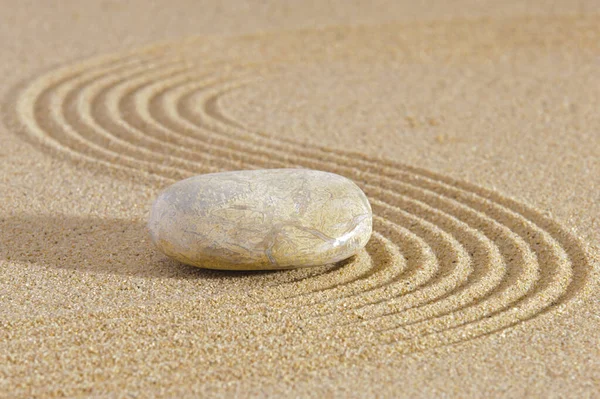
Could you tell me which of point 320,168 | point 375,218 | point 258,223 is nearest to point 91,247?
point 258,223

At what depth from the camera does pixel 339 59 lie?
7.95 m

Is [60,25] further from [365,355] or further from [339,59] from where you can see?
[365,355]

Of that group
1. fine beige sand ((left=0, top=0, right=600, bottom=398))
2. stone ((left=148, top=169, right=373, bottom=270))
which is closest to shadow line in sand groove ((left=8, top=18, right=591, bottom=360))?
fine beige sand ((left=0, top=0, right=600, bottom=398))

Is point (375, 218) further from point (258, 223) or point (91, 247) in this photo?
point (91, 247)

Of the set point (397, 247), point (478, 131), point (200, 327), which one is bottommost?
point (200, 327)

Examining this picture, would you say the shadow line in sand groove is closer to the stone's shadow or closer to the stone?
the stone

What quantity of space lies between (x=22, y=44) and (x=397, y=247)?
501 centimetres

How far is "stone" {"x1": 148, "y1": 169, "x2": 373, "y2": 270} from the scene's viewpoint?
13.0 ft

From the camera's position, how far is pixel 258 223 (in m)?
3.96

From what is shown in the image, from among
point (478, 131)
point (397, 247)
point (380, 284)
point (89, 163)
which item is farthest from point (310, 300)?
point (478, 131)

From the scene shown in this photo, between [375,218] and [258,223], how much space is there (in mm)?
1062

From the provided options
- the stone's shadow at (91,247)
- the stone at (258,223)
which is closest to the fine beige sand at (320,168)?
the stone's shadow at (91,247)

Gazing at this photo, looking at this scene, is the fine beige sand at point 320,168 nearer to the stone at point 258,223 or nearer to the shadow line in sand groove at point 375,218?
the shadow line in sand groove at point 375,218

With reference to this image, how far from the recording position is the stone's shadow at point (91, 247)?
13.7 feet
